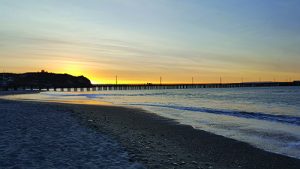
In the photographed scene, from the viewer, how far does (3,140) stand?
979 cm

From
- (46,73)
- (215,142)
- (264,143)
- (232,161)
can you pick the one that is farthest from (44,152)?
(46,73)

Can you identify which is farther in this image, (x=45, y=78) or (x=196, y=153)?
(x=45, y=78)

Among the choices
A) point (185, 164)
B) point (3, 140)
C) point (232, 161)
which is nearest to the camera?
point (185, 164)

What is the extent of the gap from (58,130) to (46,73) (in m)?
189

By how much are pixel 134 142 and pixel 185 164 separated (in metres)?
3.09

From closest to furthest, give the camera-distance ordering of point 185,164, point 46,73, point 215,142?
point 185,164 < point 215,142 < point 46,73

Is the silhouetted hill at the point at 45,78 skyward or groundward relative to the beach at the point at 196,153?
skyward

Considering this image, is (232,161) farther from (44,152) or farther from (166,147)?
(44,152)

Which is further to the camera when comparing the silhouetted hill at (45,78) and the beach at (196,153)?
the silhouetted hill at (45,78)

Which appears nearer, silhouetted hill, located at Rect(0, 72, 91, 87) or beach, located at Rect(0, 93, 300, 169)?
beach, located at Rect(0, 93, 300, 169)

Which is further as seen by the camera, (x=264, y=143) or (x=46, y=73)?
(x=46, y=73)

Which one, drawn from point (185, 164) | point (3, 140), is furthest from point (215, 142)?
point (3, 140)

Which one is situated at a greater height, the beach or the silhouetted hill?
the silhouetted hill

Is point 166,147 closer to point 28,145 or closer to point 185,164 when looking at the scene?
point 185,164
